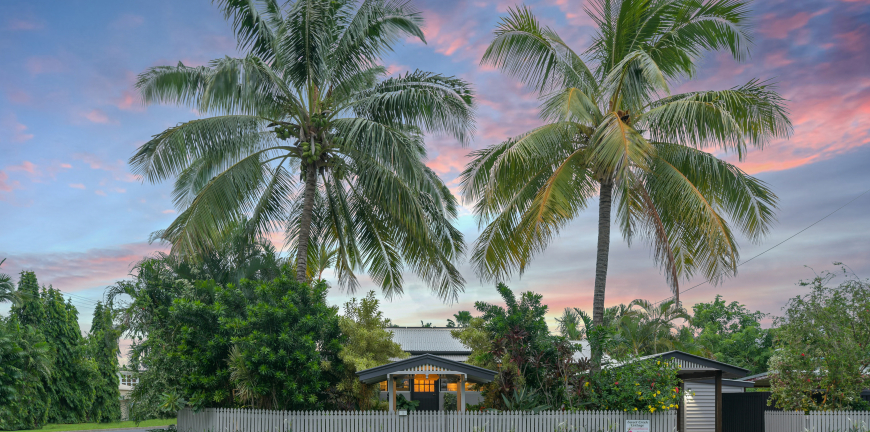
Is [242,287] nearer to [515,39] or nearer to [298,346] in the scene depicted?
[298,346]

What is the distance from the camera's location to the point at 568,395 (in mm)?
15258

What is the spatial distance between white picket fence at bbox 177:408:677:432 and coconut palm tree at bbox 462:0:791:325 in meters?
2.64

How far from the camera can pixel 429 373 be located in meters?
15.8

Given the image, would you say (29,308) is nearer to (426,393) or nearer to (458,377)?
(426,393)

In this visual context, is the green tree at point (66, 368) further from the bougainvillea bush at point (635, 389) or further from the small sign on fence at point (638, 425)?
the small sign on fence at point (638, 425)

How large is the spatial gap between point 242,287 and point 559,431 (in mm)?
10595

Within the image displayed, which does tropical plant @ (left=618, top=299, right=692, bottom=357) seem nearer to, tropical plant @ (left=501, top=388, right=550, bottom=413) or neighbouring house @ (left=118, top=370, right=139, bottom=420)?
tropical plant @ (left=501, top=388, right=550, bottom=413)

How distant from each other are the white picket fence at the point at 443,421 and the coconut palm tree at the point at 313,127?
158 inches

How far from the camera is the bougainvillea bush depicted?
14.9m

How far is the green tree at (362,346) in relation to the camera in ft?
52.8

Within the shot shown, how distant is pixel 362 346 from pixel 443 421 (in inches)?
128

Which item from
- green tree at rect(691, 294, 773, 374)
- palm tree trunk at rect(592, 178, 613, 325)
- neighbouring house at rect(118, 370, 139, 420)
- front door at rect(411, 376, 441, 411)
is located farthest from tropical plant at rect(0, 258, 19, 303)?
green tree at rect(691, 294, 773, 374)

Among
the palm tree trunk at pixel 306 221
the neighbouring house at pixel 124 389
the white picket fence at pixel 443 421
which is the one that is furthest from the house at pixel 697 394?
the neighbouring house at pixel 124 389

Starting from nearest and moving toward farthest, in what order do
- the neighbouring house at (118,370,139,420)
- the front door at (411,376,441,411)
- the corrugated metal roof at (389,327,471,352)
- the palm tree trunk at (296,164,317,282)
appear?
1. the palm tree trunk at (296,164,317,282)
2. the front door at (411,376,441,411)
3. the corrugated metal roof at (389,327,471,352)
4. the neighbouring house at (118,370,139,420)
